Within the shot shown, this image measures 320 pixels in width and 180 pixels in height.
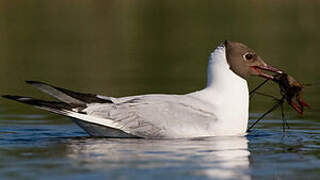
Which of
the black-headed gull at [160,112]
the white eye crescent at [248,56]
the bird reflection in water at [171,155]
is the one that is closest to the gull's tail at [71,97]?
the black-headed gull at [160,112]

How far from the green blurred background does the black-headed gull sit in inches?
106

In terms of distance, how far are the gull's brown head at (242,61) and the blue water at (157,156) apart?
2.51 feet

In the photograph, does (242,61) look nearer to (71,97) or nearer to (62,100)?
(71,97)

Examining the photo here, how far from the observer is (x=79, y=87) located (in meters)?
16.7

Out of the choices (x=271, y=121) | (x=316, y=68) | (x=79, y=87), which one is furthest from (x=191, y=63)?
(x=271, y=121)

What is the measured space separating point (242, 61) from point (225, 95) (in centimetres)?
60

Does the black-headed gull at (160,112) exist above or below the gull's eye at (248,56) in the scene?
below

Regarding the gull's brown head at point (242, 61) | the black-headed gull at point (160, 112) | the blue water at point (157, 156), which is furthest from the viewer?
the gull's brown head at point (242, 61)

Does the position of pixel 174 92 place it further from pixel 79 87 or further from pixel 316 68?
pixel 316 68

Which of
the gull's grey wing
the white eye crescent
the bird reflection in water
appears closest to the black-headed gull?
the gull's grey wing

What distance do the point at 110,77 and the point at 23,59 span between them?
3.76 metres

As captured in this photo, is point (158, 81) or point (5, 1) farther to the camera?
point (5, 1)

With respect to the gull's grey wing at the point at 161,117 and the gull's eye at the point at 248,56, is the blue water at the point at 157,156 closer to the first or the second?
the gull's grey wing at the point at 161,117

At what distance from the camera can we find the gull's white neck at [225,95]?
11453 millimetres
